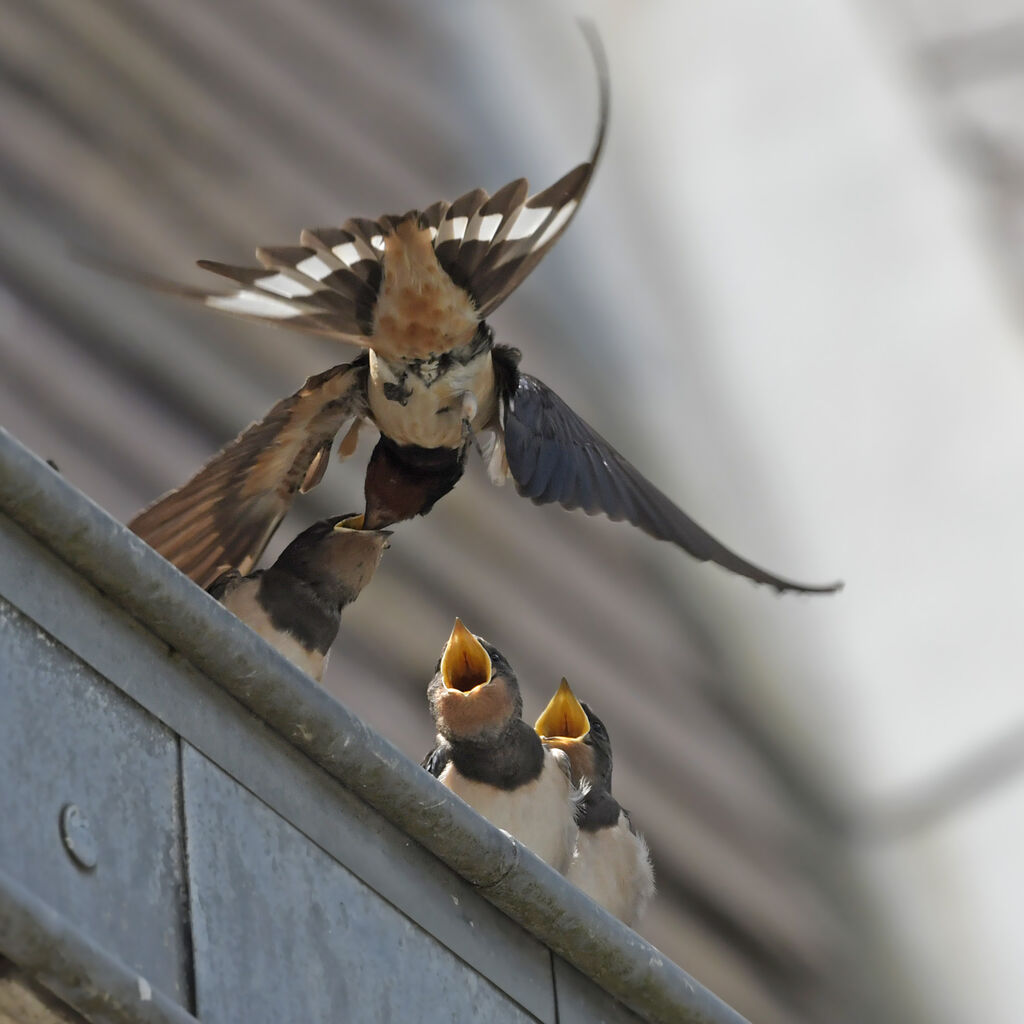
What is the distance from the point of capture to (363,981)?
2.49 m

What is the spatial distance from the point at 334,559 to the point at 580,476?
50 centimetres

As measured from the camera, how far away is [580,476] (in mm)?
3799

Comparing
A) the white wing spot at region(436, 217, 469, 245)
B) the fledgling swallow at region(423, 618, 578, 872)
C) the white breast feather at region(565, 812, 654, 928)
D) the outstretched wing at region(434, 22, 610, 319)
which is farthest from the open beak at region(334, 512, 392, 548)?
the white breast feather at region(565, 812, 654, 928)

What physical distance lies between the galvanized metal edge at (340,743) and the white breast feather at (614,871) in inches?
38.3

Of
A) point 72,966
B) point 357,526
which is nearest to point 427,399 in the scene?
point 357,526

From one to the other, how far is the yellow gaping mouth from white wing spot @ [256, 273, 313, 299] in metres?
1.18

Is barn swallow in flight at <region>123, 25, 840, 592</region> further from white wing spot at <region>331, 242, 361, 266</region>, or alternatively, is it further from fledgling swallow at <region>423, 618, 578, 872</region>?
fledgling swallow at <region>423, 618, 578, 872</region>

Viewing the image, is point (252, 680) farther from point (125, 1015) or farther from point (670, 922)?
point (670, 922)

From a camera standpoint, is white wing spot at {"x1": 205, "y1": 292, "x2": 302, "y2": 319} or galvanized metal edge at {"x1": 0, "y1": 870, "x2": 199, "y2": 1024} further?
white wing spot at {"x1": 205, "y1": 292, "x2": 302, "y2": 319}

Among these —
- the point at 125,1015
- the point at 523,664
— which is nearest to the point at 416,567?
the point at 523,664

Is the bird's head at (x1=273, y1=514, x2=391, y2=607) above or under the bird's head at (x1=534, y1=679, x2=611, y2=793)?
above

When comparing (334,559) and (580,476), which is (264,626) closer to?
(334,559)

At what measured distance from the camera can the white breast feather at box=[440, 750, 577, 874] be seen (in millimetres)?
3715

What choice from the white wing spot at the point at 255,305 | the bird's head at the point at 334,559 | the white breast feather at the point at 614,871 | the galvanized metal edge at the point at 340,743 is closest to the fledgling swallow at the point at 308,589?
the bird's head at the point at 334,559
